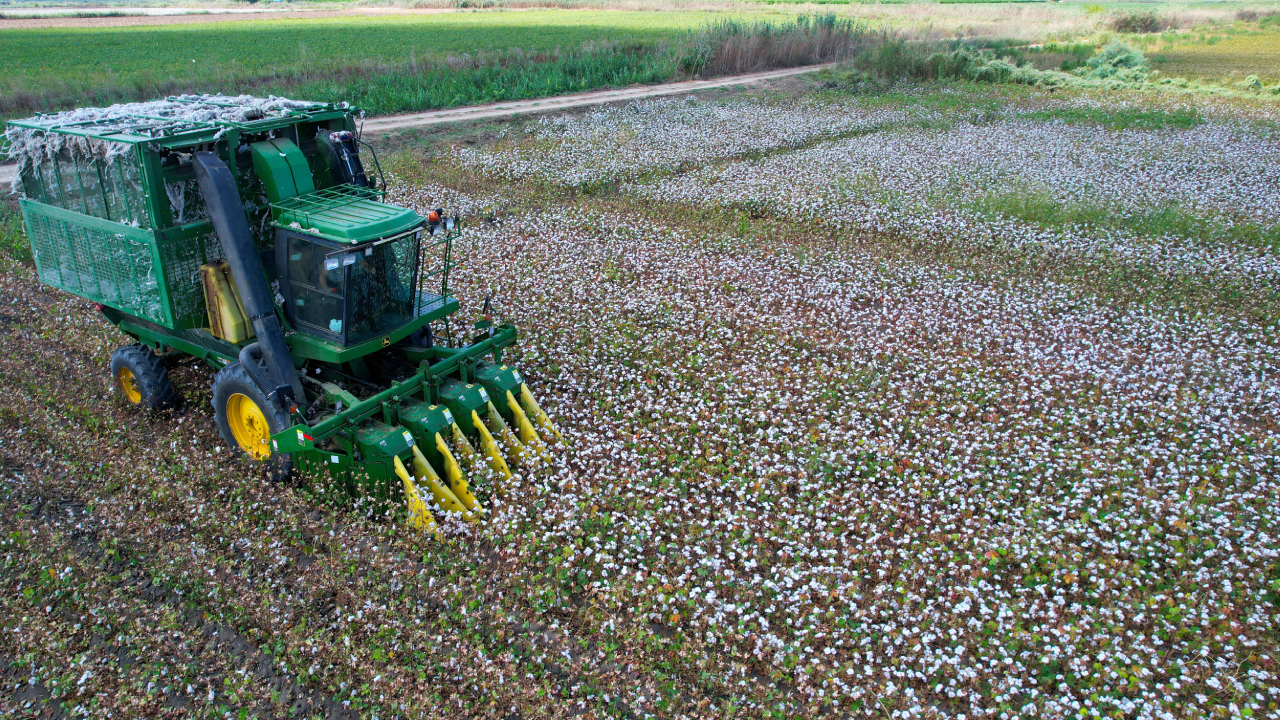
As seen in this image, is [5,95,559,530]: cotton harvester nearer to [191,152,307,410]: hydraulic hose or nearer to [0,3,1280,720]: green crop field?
[191,152,307,410]: hydraulic hose

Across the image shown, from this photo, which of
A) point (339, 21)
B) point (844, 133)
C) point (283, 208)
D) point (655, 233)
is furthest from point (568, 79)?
point (339, 21)

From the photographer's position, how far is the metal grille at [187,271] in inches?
318

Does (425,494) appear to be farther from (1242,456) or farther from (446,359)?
→ (1242,456)

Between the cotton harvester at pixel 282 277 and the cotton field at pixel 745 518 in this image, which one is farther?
the cotton harvester at pixel 282 277

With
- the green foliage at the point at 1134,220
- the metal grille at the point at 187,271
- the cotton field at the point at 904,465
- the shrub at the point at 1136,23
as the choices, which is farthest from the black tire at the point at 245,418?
the shrub at the point at 1136,23

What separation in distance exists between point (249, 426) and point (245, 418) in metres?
0.11

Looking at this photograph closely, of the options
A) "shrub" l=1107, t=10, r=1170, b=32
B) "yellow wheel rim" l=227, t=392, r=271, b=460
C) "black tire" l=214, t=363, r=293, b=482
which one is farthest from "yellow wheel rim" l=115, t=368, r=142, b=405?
"shrub" l=1107, t=10, r=1170, b=32

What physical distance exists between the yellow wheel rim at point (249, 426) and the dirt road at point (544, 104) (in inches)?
677

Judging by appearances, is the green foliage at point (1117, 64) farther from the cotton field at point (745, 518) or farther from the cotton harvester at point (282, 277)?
the cotton harvester at point (282, 277)

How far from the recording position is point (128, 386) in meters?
9.93

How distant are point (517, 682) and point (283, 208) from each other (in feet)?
18.0

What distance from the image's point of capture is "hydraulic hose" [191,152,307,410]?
25.0ft

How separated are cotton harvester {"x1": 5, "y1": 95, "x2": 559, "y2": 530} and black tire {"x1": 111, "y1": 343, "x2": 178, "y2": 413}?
459mm

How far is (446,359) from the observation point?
8.66m
